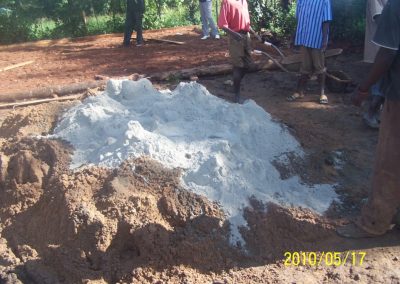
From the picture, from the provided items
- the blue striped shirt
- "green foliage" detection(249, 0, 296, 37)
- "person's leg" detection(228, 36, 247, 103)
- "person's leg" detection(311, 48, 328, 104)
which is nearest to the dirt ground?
"person's leg" detection(228, 36, 247, 103)

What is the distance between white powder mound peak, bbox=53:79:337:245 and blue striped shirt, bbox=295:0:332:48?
1.82m

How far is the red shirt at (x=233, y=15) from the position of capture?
231 inches

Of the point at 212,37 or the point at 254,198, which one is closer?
the point at 254,198

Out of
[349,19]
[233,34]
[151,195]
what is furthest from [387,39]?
[349,19]

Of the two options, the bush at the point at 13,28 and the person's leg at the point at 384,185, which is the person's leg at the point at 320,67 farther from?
the bush at the point at 13,28

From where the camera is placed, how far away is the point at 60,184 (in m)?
3.99

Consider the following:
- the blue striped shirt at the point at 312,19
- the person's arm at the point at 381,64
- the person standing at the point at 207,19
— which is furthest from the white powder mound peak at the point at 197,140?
the person standing at the point at 207,19

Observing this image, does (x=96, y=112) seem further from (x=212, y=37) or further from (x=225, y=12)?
(x=212, y=37)

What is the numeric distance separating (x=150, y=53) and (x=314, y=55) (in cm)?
465

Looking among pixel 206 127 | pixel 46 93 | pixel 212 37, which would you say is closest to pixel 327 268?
pixel 206 127

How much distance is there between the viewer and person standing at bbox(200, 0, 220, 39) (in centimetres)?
1054

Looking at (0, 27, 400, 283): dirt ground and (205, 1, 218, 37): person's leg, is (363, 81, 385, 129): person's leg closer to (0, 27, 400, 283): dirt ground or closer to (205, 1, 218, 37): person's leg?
(0, 27, 400, 283): dirt ground
